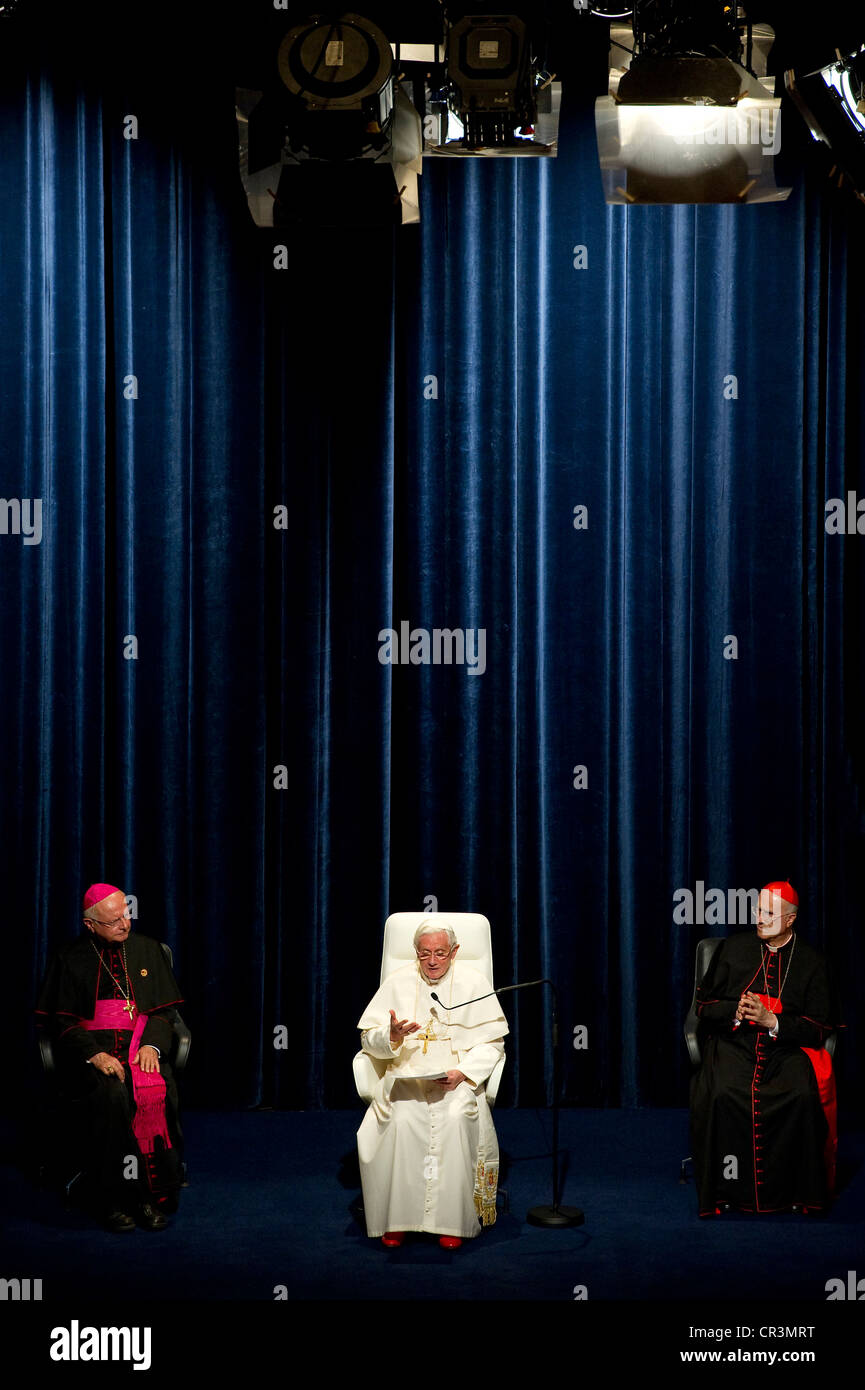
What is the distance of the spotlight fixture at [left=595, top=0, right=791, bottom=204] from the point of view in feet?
15.8

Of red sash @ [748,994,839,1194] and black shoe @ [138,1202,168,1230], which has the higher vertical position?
red sash @ [748,994,839,1194]

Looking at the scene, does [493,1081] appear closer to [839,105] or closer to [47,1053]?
[47,1053]

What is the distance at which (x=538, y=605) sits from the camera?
6.26 m

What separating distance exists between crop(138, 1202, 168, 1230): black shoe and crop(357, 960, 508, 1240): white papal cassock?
0.59 meters

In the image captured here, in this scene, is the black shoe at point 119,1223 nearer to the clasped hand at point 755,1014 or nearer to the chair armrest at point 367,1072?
the chair armrest at point 367,1072

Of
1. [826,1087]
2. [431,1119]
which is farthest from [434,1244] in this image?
[826,1087]

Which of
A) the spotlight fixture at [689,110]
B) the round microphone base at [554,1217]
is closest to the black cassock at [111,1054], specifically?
the round microphone base at [554,1217]

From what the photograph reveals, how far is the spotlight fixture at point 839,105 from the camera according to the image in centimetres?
482

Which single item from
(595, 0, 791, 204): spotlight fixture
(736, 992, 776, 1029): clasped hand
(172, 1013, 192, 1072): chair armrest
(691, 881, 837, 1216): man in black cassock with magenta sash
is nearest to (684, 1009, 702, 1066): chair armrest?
(691, 881, 837, 1216): man in black cassock with magenta sash

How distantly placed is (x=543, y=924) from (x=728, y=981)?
96cm

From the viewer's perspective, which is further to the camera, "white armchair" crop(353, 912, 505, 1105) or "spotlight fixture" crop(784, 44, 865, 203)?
"white armchair" crop(353, 912, 505, 1105)

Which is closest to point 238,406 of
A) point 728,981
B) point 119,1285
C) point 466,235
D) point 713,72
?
point 466,235

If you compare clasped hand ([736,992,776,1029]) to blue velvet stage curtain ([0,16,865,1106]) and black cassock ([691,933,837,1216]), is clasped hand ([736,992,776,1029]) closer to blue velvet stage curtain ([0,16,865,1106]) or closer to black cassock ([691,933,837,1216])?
black cassock ([691,933,837,1216])

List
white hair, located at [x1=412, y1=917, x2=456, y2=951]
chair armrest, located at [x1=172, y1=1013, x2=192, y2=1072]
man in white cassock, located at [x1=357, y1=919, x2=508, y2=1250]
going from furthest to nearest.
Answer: chair armrest, located at [x1=172, y1=1013, x2=192, y2=1072] → white hair, located at [x1=412, y1=917, x2=456, y2=951] → man in white cassock, located at [x1=357, y1=919, x2=508, y2=1250]
